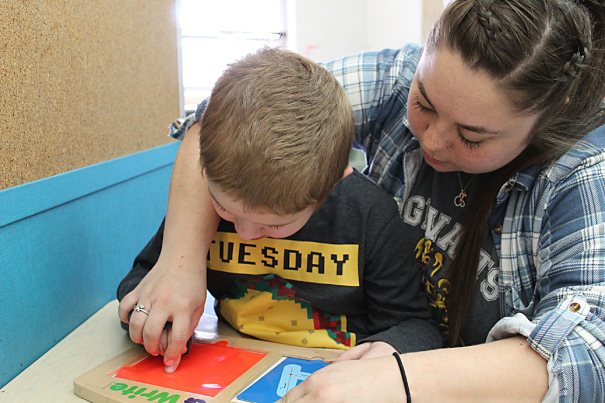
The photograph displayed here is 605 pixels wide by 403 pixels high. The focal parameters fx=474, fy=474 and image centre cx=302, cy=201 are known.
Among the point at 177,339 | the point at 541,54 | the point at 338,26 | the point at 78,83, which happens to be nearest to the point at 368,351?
the point at 177,339

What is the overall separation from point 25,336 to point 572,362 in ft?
2.37

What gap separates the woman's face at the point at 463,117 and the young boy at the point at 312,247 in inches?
4.7

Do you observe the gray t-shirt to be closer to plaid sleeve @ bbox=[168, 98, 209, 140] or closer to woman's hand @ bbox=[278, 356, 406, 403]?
woman's hand @ bbox=[278, 356, 406, 403]

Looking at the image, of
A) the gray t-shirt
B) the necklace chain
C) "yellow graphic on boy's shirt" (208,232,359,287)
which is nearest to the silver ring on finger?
"yellow graphic on boy's shirt" (208,232,359,287)

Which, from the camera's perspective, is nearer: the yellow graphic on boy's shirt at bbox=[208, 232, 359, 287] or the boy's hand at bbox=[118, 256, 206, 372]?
the boy's hand at bbox=[118, 256, 206, 372]

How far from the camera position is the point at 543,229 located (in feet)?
2.14

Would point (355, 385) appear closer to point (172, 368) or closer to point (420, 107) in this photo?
point (172, 368)

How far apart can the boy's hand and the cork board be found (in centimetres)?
24

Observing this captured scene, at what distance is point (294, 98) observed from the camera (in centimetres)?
58

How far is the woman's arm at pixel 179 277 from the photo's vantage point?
2.13ft

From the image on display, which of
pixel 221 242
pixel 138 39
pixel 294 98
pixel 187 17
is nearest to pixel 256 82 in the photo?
pixel 294 98

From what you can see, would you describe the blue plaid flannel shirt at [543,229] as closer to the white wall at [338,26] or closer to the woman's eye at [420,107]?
the woman's eye at [420,107]

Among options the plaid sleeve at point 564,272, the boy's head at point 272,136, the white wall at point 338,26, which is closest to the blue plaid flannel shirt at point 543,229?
the plaid sleeve at point 564,272

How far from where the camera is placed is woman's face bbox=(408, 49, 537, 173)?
1.95 ft
